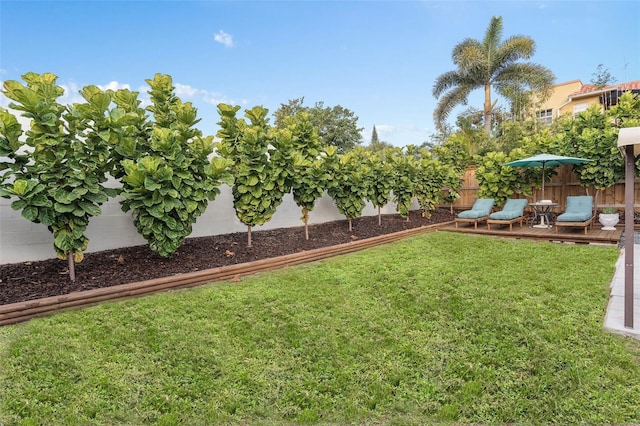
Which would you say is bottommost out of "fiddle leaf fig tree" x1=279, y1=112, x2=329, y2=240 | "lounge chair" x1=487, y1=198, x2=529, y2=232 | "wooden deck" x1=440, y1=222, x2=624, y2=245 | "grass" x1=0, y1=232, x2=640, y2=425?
"grass" x1=0, y1=232, x2=640, y2=425

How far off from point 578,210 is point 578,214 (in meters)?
0.67

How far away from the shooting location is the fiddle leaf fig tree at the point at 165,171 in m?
4.31

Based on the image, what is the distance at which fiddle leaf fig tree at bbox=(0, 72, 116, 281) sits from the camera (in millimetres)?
3736

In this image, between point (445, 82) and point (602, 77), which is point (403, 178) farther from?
point (602, 77)

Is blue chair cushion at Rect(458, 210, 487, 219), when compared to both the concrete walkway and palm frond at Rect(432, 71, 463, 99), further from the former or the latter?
palm frond at Rect(432, 71, 463, 99)

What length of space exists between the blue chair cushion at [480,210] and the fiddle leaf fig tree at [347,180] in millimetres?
3374

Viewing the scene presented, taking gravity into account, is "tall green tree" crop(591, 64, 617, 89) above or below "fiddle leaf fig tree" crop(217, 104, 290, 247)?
above

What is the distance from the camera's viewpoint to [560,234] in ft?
25.1

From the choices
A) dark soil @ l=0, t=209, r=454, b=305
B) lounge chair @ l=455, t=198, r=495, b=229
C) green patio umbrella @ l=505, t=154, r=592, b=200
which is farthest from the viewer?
lounge chair @ l=455, t=198, r=495, b=229

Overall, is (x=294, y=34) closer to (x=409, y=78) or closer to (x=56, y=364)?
(x=409, y=78)

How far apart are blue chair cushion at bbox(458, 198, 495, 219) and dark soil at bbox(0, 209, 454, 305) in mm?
3260

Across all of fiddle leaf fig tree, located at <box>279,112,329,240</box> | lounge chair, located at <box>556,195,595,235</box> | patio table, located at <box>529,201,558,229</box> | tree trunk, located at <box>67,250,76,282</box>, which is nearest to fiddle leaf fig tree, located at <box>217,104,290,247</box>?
fiddle leaf fig tree, located at <box>279,112,329,240</box>

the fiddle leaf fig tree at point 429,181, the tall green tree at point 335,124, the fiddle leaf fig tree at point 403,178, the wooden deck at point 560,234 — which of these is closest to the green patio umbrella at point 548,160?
the wooden deck at point 560,234

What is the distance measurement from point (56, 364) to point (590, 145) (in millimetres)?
11036
